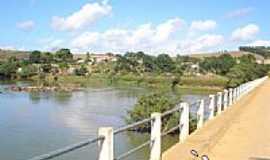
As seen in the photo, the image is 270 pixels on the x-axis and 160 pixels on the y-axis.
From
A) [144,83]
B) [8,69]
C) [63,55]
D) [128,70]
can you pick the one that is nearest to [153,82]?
[144,83]

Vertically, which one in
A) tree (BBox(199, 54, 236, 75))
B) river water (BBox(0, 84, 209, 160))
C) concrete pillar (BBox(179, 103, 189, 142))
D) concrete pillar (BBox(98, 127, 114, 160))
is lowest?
river water (BBox(0, 84, 209, 160))

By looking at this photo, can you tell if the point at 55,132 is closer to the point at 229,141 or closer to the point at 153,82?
the point at 229,141

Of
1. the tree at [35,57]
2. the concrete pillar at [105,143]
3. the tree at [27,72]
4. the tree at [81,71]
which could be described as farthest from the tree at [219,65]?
the concrete pillar at [105,143]

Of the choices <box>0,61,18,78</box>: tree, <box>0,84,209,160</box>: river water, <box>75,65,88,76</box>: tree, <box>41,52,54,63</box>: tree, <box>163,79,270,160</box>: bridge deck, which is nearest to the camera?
<box>163,79,270,160</box>: bridge deck

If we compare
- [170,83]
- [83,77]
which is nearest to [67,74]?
[83,77]

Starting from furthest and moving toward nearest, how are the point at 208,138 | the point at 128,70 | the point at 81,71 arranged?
the point at 81,71 < the point at 128,70 < the point at 208,138

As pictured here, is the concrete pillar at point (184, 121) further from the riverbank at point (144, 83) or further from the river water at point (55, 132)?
the riverbank at point (144, 83)

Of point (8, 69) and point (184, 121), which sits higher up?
point (184, 121)

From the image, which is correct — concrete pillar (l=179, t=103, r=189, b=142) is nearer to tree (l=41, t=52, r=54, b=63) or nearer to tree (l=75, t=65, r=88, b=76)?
tree (l=75, t=65, r=88, b=76)

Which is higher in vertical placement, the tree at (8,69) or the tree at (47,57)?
the tree at (47,57)

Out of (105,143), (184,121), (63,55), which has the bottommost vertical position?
(184,121)

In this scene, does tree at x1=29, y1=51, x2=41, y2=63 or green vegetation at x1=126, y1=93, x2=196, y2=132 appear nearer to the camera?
green vegetation at x1=126, y1=93, x2=196, y2=132

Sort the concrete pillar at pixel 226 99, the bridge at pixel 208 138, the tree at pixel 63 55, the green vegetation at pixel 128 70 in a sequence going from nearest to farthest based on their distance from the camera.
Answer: the bridge at pixel 208 138, the concrete pillar at pixel 226 99, the green vegetation at pixel 128 70, the tree at pixel 63 55

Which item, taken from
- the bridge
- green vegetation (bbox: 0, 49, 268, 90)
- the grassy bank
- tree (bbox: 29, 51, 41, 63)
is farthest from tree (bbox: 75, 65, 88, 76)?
the bridge
